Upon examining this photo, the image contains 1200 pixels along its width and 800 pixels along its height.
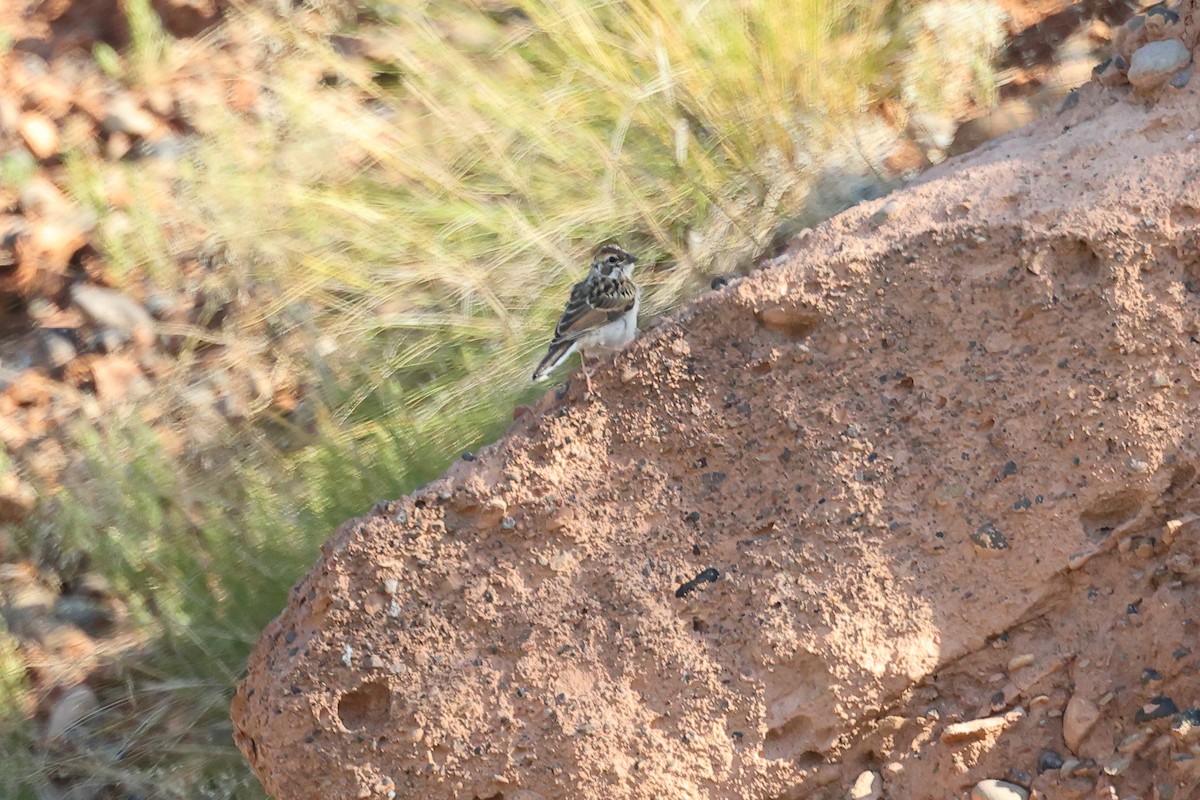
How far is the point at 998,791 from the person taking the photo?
2572 millimetres

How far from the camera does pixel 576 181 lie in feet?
17.6

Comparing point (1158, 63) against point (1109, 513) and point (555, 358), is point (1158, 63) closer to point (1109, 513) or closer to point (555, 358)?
point (1109, 513)

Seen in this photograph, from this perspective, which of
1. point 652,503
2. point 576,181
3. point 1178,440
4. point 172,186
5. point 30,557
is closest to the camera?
point 1178,440

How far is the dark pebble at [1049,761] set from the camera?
2.57m

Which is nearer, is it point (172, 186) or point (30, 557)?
point (30, 557)

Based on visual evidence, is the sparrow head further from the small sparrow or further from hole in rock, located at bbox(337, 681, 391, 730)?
hole in rock, located at bbox(337, 681, 391, 730)

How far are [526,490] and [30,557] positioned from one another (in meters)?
3.75

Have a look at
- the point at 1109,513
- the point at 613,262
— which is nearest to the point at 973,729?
the point at 1109,513

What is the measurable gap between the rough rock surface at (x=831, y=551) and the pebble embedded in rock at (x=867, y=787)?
0.07ft

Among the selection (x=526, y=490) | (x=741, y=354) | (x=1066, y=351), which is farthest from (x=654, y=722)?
(x=1066, y=351)

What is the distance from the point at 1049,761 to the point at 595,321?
1862mm

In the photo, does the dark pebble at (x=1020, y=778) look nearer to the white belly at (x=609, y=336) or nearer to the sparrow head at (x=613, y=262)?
the white belly at (x=609, y=336)

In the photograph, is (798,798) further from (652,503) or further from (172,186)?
(172,186)

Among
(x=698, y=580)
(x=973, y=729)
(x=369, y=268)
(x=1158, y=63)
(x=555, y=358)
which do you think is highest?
(x=1158, y=63)
